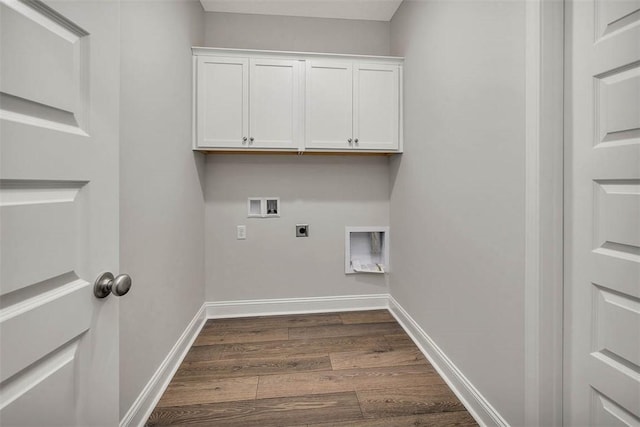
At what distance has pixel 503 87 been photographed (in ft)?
4.20

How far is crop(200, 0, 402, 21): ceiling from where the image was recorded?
2.38 m

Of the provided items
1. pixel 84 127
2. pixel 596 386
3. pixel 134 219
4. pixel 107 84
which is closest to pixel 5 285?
pixel 84 127

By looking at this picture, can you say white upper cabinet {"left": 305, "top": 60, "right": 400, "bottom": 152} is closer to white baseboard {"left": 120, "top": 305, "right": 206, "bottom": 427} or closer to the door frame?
the door frame

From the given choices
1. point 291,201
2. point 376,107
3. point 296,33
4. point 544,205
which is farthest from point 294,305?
point 296,33

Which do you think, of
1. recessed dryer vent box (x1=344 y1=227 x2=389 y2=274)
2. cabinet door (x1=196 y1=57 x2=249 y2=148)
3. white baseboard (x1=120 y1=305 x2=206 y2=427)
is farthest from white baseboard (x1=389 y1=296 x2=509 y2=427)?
cabinet door (x1=196 y1=57 x2=249 y2=148)

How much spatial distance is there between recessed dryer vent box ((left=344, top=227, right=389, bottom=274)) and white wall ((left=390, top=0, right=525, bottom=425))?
44 cm

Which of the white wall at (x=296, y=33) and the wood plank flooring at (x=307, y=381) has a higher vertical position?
the white wall at (x=296, y=33)

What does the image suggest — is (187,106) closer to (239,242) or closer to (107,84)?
(239,242)

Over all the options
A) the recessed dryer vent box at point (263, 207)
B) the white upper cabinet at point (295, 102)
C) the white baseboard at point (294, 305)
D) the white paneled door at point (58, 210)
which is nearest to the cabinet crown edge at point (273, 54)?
the white upper cabinet at point (295, 102)

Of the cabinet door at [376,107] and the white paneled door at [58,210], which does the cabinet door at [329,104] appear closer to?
the cabinet door at [376,107]

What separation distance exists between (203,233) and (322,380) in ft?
5.05

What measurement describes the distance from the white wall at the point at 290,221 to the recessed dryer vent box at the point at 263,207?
0.13 ft

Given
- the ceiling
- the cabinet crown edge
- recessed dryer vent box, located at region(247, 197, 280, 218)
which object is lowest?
recessed dryer vent box, located at region(247, 197, 280, 218)

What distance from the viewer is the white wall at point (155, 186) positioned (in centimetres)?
129
